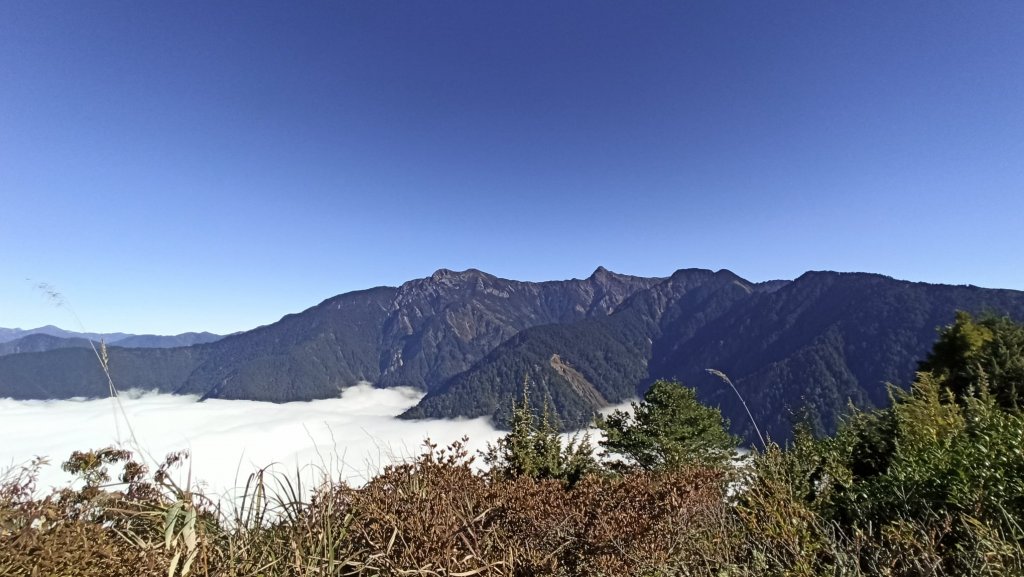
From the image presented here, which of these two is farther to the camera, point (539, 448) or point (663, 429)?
point (663, 429)

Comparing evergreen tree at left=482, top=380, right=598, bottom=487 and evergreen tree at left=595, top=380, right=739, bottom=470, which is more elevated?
evergreen tree at left=482, top=380, right=598, bottom=487

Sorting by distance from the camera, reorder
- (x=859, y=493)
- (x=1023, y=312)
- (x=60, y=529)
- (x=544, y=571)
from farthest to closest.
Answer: (x=1023, y=312), (x=859, y=493), (x=544, y=571), (x=60, y=529)

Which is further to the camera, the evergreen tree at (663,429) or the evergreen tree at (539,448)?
the evergreen tree at (663,429)

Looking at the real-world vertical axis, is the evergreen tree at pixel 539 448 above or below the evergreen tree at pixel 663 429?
above

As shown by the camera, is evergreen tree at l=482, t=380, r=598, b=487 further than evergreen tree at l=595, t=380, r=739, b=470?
No

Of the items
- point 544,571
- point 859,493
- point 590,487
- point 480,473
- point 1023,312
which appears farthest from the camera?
point 1023,312

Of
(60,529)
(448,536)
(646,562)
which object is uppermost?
(60,529)

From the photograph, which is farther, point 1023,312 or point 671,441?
point 1023,312

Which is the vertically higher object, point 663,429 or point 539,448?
point 539,448

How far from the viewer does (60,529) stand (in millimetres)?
2105

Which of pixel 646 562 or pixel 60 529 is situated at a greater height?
pixel 60 529

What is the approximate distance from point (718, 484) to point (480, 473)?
88.8 inches

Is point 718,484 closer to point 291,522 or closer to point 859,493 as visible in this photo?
point 859,493

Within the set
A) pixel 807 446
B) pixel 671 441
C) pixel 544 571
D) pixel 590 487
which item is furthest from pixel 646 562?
pixel 671 441
